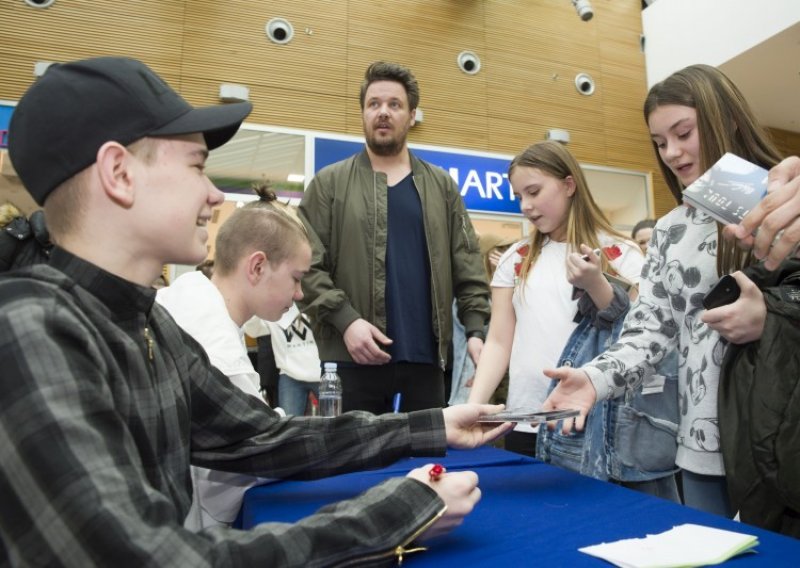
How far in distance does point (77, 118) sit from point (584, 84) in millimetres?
6748

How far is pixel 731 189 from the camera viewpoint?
1.17 m

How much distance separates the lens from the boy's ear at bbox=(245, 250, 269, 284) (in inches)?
73.8

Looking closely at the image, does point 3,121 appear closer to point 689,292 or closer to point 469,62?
point 469,62

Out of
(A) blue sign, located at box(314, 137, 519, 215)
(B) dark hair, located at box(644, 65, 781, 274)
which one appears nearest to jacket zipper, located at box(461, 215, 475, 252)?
(B) dark hair, located at box(644, 65, 781, 274)

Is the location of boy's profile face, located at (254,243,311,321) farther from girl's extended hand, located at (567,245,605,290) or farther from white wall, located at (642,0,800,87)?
white wall, located at (642,0,800,87)

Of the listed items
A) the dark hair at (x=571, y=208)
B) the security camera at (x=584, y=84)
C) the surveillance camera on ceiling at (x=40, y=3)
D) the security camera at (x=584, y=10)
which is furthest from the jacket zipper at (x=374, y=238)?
the security camera at (x=584, y=84)

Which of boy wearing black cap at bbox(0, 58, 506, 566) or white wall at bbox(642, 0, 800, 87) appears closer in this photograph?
boy wearing black cap at bbox(0, 58, 506, 566)

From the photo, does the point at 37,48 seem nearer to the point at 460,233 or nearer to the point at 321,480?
the point at 460,233

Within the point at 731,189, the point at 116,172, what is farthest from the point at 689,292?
the point at 116,172

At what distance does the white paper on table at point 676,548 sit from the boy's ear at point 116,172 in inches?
31.9

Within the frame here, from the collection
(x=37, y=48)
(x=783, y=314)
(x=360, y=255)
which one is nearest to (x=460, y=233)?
(x=360, y=255)

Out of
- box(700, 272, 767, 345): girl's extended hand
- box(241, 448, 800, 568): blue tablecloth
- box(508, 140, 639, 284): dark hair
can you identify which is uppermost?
box(508, 140, 639, 284): dark hair

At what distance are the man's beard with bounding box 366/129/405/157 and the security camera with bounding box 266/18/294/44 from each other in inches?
136

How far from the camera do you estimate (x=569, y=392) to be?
1.41 m
